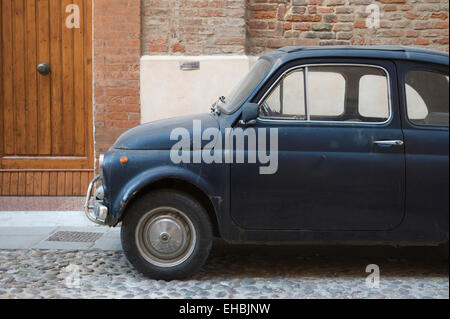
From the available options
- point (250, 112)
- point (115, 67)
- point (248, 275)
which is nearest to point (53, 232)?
point (115, 67)

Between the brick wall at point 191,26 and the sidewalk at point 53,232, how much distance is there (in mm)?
2360

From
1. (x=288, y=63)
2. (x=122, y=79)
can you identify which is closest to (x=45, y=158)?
(x=122, y=79)

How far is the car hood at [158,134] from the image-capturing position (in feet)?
17.3

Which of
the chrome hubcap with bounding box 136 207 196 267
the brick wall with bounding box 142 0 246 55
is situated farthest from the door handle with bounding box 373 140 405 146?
the brick wall with bounding box 142 0 246 55

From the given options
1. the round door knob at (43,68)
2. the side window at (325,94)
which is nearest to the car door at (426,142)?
the side window at (325,94)

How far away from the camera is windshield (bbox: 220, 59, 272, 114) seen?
17.5 feet

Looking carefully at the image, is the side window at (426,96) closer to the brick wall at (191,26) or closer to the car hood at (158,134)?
the car hood at (158,134)

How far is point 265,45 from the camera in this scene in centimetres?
858

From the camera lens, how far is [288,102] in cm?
533

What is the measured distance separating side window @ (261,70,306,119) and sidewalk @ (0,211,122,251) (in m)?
2.15

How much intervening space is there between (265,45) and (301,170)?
3.77 metres

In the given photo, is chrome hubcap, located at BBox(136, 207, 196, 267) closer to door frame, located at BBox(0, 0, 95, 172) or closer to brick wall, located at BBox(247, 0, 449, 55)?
door frame, located at BBox(0, 0, 95, 172)

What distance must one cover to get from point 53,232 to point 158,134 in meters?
2.39

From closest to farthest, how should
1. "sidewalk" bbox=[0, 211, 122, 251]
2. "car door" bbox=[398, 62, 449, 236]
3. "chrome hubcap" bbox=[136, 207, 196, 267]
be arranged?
"car door" bbox=[398, 62, 449, 236] → "chrome hubcap" bbox=[136, 207, 196, 267] → "sidewalk" bbox=[0, 211, 122, 251]
